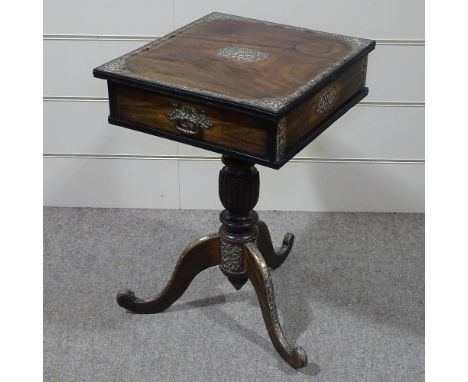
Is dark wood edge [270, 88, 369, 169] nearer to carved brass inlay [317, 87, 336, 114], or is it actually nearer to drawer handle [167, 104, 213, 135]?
carved brass inlay [317, 87, 336, 114]

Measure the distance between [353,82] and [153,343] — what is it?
0.78 meters

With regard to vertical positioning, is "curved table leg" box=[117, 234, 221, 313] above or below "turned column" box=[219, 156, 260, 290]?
below

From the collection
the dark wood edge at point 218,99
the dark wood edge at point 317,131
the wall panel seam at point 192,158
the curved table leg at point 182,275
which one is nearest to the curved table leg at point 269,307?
the curved table leg at point 182,275

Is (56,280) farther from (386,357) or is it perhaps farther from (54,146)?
(386,357)

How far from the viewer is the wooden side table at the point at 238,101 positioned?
144cm

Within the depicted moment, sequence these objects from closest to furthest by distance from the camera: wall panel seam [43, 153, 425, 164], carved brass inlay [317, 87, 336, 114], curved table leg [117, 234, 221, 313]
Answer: carved brass inlay [317, 87, 336, 114] < curved table leg [117, 234, 221, 313] < wall panel seam [43, 153, 425, 164]

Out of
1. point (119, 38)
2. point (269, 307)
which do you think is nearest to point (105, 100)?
point (119, 38)

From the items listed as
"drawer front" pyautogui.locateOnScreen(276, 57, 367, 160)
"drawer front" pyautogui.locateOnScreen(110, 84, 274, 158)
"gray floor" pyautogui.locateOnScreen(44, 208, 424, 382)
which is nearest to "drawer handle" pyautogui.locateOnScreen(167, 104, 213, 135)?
"drawer front" pyautogui.locateOnScreen(110, 84, 274, 158)

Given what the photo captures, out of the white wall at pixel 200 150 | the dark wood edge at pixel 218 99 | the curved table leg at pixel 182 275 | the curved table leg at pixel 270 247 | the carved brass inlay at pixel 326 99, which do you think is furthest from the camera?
the white wall at pixel 200 150

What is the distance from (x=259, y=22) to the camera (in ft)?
6.02

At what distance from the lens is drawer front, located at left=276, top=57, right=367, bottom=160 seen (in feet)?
4.73

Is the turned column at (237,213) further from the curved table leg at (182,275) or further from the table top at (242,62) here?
the table top at (242,62)

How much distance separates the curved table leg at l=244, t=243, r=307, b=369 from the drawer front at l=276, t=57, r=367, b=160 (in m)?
0.36

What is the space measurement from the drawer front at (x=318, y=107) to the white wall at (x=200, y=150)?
0.47 meters
